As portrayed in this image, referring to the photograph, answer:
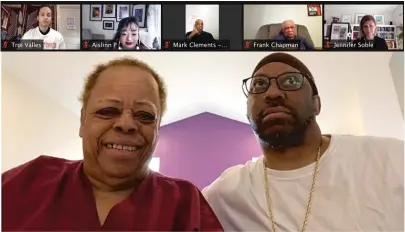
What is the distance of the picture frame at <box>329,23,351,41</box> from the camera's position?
3.01 ft

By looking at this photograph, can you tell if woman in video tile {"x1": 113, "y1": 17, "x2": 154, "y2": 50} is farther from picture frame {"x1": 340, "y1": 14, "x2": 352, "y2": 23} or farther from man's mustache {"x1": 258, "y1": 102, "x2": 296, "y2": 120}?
picture frame {"x1": 340, "y1": 14, "x2": 352, "y2": 23}

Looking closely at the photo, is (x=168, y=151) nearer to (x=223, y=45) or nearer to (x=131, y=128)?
(x=131, y=128)

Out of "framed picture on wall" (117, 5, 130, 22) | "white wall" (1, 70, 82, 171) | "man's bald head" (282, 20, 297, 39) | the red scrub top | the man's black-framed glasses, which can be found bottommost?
the red scrub top

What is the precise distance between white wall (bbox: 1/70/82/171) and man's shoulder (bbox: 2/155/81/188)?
0.5 inches

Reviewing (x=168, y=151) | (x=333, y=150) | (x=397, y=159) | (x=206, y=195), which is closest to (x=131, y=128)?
(x=168, y=151)

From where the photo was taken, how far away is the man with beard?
0.89 meters

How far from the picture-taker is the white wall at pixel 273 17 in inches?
36.0

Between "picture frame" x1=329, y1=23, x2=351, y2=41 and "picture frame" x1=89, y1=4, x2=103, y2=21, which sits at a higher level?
"picture frame" x1=89, y1=4, x2=103, y2=21

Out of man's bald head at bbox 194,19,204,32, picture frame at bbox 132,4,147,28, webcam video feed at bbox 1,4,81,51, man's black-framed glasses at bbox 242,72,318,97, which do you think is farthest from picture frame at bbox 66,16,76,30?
man's black-framed glasses at bbox 242,72,318,97

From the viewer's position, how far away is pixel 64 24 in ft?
3.00

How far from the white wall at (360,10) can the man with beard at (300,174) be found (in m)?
0.12

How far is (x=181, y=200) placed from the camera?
88 cm

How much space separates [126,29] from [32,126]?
0.26 meters

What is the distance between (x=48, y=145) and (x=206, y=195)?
32 centimetres
